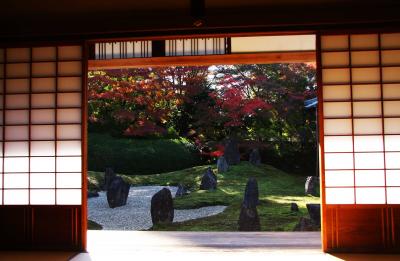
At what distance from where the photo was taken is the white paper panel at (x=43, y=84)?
4.25 metres

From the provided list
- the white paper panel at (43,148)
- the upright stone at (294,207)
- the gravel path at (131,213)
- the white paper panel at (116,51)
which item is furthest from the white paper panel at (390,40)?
the gravel path at (131,213)

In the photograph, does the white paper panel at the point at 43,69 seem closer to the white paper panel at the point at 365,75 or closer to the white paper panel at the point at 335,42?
the white paper panel at the point at 335,42

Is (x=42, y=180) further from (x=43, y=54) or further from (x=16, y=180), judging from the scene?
(x=43, y=54)

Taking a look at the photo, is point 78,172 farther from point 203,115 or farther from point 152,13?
point 203,115

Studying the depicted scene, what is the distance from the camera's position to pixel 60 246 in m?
3.93

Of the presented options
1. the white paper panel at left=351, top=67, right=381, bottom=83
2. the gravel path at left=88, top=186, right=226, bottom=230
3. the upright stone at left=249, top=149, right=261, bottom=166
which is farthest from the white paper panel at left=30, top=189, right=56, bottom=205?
the upright stone at left=249, top=149, right=261, bottom=166

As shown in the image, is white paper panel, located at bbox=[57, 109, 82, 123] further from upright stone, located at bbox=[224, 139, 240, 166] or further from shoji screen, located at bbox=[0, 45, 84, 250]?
upright stone, located at bbox=[224, 139, 240, 166]

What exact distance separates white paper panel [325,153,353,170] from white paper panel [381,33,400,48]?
1.20 m

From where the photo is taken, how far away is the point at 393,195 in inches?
150

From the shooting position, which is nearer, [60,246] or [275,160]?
[60,246]

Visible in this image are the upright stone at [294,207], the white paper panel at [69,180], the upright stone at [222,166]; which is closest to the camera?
the white paper panel at [69,180]

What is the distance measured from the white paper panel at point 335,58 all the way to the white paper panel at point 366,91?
10.9 inches

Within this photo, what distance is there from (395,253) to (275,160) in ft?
27.1

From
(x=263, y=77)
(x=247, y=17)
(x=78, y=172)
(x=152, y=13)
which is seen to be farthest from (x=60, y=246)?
(x=263, y=77)
